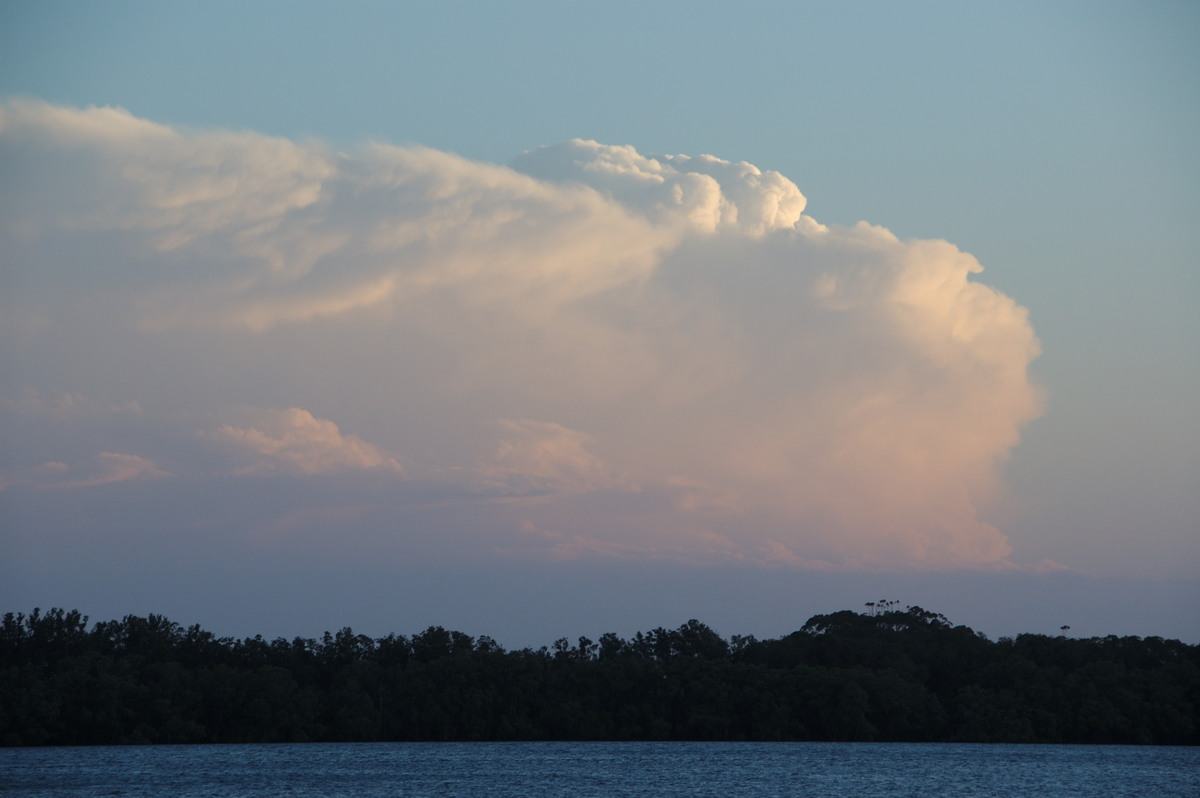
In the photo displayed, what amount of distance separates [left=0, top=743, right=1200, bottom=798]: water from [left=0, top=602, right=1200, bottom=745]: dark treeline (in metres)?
3.01

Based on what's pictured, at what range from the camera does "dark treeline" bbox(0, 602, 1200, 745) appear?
153375 mm

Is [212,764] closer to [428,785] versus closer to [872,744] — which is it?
[428,785]

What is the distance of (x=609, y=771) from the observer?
121m

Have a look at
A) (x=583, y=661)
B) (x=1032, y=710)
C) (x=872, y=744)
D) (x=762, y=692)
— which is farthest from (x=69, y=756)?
(x=1032, y=710)

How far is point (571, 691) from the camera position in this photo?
171 meters

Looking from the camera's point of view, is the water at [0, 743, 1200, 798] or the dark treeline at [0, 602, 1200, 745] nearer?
the water at [0, 743, 1200, 798]

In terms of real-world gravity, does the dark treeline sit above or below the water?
above

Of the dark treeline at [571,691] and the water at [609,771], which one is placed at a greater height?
the dark treeline at [571,691]

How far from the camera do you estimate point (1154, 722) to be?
520 feet

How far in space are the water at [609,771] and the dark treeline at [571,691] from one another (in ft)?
9.87

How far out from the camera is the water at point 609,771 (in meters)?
100

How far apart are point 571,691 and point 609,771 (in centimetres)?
4987

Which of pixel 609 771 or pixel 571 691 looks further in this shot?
pixel 571 691

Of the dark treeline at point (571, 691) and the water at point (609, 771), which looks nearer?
the water at point (609, 771)
